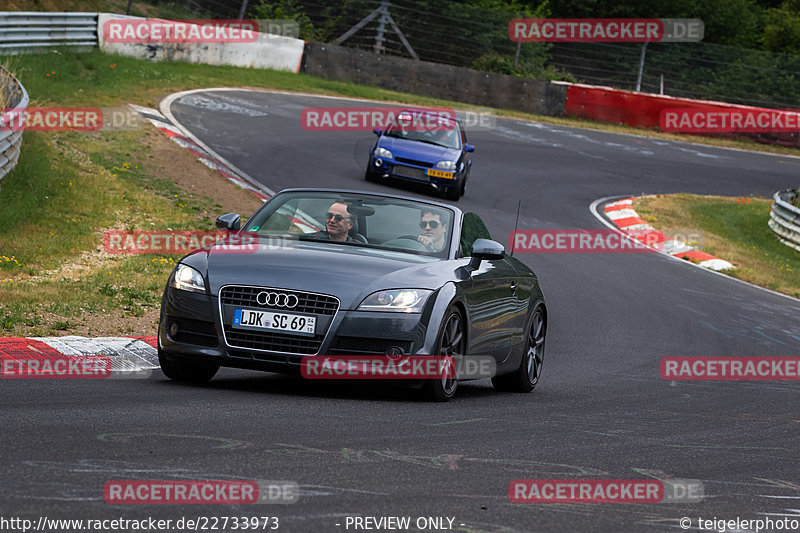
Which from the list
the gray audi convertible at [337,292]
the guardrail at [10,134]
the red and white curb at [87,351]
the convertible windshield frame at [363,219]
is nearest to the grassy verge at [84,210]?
the guardrail at [10,134]

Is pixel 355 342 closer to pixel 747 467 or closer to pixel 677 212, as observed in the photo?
pixel 747 467

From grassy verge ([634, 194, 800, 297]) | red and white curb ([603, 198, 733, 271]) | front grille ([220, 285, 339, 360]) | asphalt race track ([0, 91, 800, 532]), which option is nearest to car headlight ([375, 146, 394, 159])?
red and white curb ([603, 198, 733, 271])

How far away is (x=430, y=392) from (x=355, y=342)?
69cm

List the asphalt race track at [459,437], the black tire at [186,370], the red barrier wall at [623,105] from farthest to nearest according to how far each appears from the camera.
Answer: the red barrier wall at [623,105], the black tire at [186,370], the asphalt race track at [459,437]

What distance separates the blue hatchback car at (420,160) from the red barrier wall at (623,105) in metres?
13.6

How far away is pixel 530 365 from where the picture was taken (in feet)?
31.4

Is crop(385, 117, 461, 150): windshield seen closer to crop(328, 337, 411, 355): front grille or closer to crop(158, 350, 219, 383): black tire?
crop(158, 350, 219, 383): black tire

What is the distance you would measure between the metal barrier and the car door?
695 inches

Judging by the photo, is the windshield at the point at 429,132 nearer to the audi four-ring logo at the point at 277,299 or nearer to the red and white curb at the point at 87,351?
the red and white curb at the point at 87,351

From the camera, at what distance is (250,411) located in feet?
21.8

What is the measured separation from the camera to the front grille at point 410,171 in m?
22.0

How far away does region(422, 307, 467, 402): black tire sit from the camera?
7590 millimetres

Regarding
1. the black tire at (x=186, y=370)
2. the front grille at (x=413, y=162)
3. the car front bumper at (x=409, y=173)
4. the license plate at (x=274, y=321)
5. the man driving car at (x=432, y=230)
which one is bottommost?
the car front bumper at (x=409, y=173)

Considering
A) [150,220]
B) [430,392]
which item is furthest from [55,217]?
[430,392]
